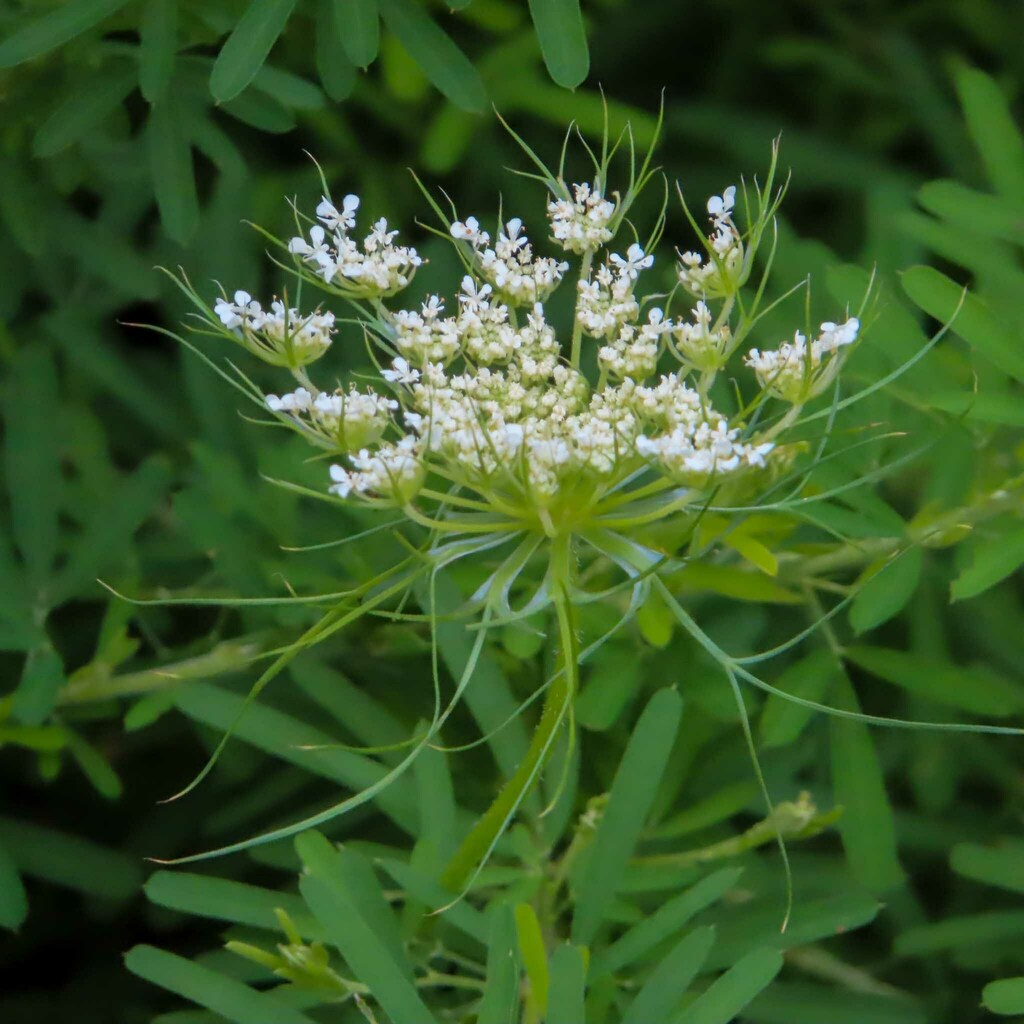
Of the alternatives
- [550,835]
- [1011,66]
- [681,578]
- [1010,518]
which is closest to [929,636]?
[1010,518]

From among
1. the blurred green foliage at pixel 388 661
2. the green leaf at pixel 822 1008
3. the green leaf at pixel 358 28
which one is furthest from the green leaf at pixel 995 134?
the green leaf at pixel 822 1008

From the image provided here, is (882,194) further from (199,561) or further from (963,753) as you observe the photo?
(199,561)

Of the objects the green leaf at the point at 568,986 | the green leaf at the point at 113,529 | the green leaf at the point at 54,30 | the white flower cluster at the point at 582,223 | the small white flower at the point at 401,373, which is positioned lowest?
the green leaf at the point at 568,986

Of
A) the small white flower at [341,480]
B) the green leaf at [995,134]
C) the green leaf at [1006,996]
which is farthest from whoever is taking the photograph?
the green leaf at [995,134]

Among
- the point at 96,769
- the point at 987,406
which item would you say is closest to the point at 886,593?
the point at 987,406

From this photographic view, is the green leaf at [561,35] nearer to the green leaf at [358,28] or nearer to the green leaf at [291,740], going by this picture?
the green leaf at [358,28]

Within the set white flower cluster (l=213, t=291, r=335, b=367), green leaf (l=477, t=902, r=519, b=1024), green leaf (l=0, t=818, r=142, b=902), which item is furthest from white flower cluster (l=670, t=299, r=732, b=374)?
→ green leaf (l=0, t=818, r=142, b=902)

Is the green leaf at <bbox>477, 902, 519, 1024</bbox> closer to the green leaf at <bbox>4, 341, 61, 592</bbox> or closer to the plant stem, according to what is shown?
the plant stem
